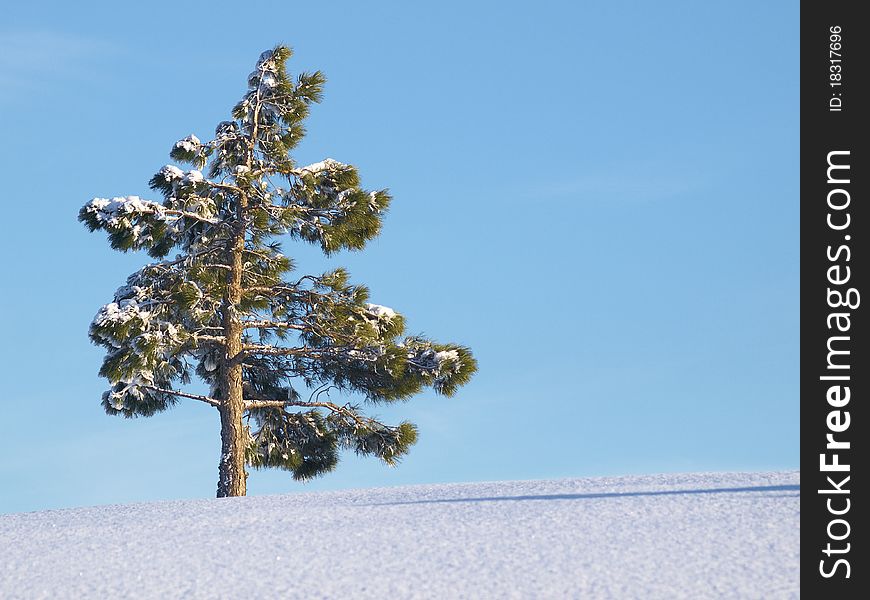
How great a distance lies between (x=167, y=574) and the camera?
26.9 feet

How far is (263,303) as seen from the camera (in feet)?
60.6

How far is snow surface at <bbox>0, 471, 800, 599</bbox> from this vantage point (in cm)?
737

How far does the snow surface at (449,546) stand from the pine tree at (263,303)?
6.90 metres

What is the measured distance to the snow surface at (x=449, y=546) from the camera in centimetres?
737

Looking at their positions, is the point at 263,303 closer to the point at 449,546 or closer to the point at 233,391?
the point at 233,391

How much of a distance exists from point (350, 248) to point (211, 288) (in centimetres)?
272
